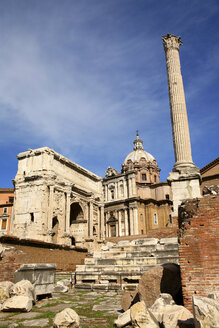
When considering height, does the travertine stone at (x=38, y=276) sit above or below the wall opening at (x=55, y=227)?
below

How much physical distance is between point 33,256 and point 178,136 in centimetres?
888

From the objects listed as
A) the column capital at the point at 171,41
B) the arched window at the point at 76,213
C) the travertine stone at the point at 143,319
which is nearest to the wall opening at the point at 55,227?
the arched window at the point at 76,213

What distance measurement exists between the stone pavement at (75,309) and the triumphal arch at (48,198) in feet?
44.9

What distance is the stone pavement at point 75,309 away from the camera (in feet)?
16.3

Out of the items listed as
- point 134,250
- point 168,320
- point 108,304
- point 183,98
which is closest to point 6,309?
point 108,304

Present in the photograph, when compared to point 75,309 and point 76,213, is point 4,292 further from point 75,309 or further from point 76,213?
point 76,213

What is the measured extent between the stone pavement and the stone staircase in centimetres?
193

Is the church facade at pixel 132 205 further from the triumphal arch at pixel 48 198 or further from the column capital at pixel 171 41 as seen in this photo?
the column capital at pixel 171 41

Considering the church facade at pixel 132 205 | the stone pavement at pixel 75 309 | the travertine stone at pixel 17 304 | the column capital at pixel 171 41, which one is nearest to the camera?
the stone pavement at pixel 75 309

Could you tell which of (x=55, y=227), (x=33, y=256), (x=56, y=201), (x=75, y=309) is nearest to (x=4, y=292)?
(x=75, y=309)

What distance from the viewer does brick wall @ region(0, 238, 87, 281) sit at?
820 centimetres

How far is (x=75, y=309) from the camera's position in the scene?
6.26 metres

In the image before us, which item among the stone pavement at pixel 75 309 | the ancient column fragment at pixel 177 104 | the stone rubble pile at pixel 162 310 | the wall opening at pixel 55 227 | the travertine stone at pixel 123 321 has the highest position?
the ancient column fragment at pixel 177 104

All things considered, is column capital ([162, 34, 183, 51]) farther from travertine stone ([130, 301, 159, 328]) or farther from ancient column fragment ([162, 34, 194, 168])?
travertine stone ([130, 301, 159, 328])
